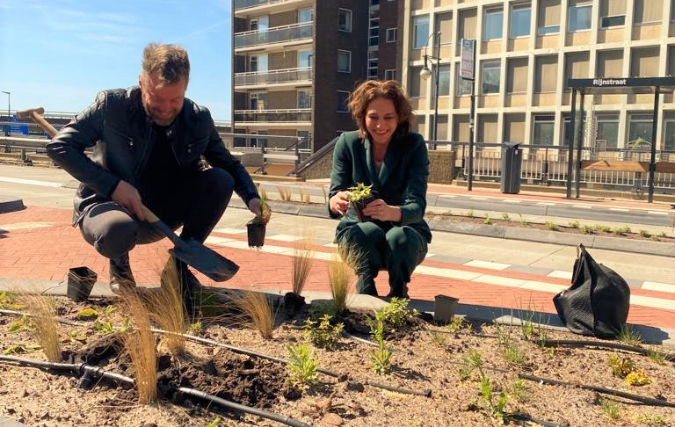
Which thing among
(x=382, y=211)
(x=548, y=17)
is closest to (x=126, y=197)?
(x=382, y=211)

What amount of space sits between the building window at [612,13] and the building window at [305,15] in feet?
70.7

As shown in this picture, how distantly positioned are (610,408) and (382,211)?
69.7 inches

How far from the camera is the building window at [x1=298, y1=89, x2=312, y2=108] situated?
4804 centimetres

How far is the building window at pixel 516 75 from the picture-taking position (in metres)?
36.9

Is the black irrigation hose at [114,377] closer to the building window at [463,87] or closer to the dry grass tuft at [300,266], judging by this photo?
the dry grass tuft at [300,266]

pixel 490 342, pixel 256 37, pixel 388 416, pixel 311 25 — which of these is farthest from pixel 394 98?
pixel 256 37

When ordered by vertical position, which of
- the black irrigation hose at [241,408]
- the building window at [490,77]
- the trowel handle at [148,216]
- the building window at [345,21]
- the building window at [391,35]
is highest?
the building window at [345,21]

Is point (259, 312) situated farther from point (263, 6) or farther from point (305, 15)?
point (263, 6)

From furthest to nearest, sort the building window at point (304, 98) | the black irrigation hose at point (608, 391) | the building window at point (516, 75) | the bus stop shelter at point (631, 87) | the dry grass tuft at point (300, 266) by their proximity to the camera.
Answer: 1. the building window at point (304, 98)
2. the building window at point (516, 75)
3. the bus stop shelter at point (631, 87)
4. the dry grass tuft at point (300, 266)
5. the black irrigation hose at point (608, 391)

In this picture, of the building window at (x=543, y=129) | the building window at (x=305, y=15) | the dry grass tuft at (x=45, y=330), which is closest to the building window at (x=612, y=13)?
the building window at (x=543, y=129)

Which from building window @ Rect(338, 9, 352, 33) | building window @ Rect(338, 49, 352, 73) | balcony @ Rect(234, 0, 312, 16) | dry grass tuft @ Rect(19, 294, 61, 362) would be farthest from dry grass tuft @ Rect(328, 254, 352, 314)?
building window @ Rect(338, 9, 352, 33)

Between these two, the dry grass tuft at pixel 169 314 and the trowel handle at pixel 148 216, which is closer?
the dry grass tuft at pixel 169 314

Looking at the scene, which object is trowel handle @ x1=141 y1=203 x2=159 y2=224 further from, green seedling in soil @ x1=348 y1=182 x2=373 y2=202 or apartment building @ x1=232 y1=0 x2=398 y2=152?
apartment building @ x1=232 y1=0 x2=398 y2=152

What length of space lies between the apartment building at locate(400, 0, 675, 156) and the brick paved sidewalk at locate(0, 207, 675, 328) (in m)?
25.6
